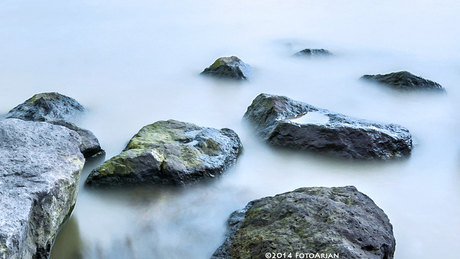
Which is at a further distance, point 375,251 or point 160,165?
point 160,165

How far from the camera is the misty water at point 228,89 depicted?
2.72 metres

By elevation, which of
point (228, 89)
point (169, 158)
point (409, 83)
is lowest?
point (169, 158)

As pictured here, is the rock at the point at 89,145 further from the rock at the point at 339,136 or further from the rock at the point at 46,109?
the rock at the point at 339,136

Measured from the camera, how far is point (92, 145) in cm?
338

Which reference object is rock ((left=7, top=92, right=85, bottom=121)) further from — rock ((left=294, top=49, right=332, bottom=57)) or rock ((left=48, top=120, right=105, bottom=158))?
rock ((left=294, top=49, right=332, bottom=57))

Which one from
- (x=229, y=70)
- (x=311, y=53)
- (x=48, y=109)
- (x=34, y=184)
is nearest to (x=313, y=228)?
(x=34, y=184)

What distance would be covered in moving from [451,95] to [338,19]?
4.84 metres

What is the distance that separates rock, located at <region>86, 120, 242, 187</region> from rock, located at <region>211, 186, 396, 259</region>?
0.60 m

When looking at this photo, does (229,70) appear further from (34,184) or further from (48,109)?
(34,184)

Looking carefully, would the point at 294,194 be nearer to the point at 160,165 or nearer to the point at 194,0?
the point at 160,165

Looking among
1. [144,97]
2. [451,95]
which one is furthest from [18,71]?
[451,95]

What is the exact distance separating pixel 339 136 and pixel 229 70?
241 cm

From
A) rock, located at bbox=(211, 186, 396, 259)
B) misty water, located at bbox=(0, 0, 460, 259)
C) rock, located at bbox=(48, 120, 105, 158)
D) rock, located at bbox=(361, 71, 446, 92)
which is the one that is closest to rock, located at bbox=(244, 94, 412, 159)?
misty water, located at bbox=(0, 0, 460, 259)

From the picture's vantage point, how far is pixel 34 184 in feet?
6.97
